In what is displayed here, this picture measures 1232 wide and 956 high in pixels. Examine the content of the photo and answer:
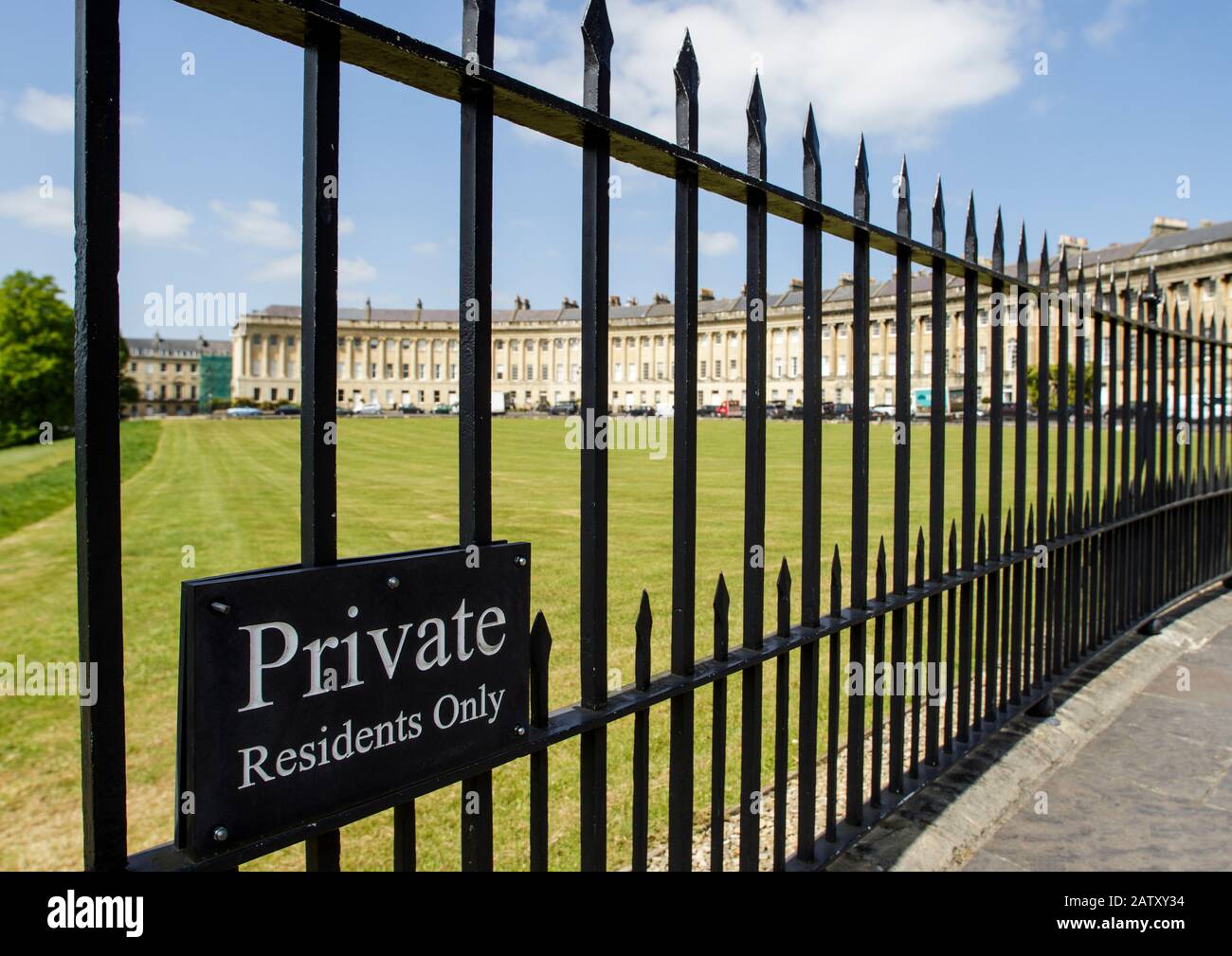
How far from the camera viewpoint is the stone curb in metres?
2.91

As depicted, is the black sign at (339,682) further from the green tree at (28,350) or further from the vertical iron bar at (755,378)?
the green tree at (28,350)

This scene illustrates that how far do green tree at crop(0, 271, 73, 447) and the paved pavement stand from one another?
28.1 m

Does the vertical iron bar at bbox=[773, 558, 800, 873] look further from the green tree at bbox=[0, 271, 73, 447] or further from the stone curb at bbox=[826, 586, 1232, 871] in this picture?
the green tree at bbox=[0, 271, 73, 447]

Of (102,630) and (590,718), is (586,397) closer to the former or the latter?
(590,718)

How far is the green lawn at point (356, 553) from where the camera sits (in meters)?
3.31

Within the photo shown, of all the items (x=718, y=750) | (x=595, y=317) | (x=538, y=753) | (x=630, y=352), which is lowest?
(x=718, y=750)

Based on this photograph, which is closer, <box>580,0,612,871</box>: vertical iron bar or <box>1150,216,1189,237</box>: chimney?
<box>580,0,612,871</box>: vertical iron bar

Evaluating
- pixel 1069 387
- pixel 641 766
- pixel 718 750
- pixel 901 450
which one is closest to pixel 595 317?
pixel 641 766

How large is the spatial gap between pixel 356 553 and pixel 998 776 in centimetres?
697

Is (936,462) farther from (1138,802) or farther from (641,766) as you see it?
(641,766)

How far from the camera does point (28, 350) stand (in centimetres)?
2533

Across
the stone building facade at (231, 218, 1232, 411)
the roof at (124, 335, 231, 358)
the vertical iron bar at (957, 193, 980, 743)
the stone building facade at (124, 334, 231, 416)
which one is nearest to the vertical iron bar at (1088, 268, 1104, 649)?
the vertical iron bar at (957, 193, 980, 743)
